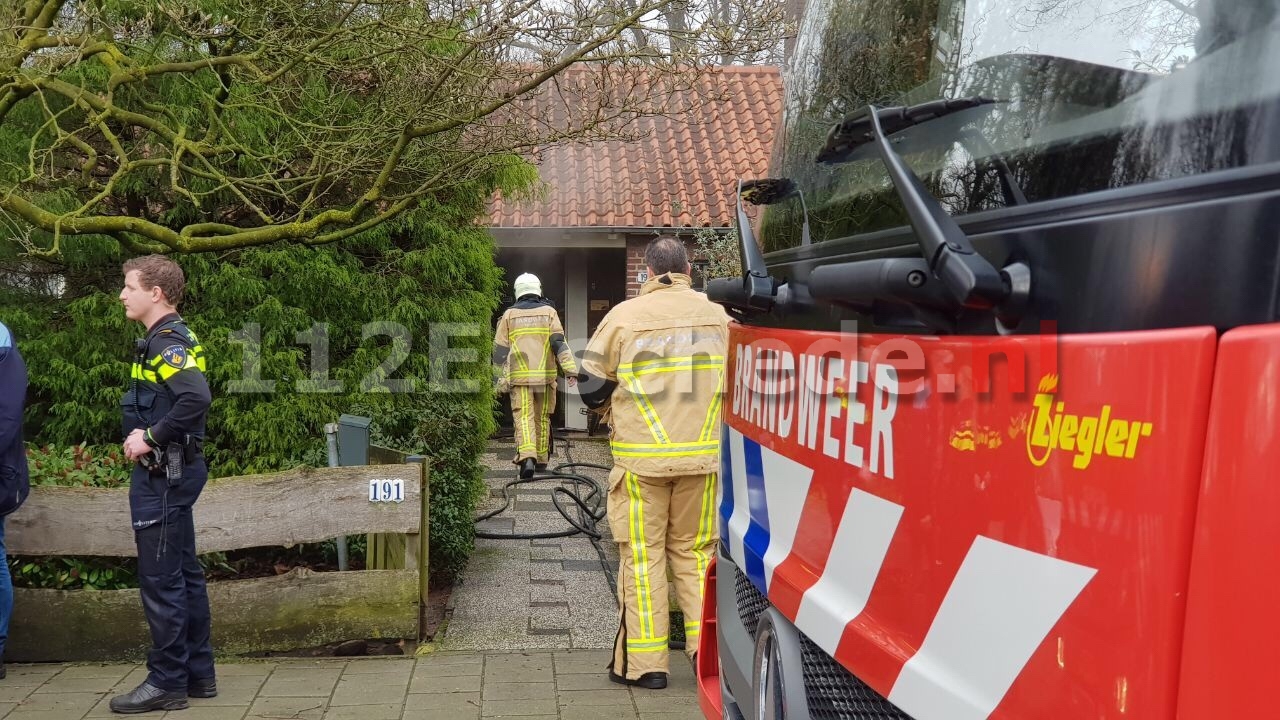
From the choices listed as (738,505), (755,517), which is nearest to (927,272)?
(755,517)

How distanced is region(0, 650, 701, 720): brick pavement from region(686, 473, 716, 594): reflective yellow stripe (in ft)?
1.89

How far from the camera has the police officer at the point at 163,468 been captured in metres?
4.20

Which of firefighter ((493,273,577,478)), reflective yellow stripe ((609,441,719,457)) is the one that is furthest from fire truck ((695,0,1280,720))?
firefighter ((493,273,577,478))

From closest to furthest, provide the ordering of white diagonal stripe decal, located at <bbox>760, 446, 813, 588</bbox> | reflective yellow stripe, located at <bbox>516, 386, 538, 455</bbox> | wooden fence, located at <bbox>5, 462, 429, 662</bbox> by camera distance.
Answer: white diagonal stripe decal, located at <bbox>760, 446, 813, 588</bbox>, wooden fence, located at <bbox>5, 462, 429, 662</bbox>, reflective yellow stripe, located at <bbox>516, 386, 538, 455</bbox>

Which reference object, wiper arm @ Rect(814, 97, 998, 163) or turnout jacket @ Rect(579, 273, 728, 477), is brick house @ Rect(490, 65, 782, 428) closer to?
turnout jacket @ Rect(579, 273, 728, 477)

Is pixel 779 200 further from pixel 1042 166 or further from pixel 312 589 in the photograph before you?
pixel 312 589

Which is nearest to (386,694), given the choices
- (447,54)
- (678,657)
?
(678,657)

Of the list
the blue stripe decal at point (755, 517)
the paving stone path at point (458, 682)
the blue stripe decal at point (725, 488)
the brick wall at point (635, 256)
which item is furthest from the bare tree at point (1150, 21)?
the brick wall at point (635, 256)

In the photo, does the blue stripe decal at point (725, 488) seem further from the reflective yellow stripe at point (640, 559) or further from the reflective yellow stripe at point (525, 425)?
the reflective yellow stripe at point (525, 425)

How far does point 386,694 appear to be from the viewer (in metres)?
4.56

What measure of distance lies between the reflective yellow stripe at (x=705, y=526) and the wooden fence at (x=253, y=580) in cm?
136

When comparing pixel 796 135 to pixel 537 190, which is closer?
pixel 796 135

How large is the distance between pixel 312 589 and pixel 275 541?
29cm

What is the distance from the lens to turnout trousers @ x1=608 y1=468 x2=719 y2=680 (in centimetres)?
456
